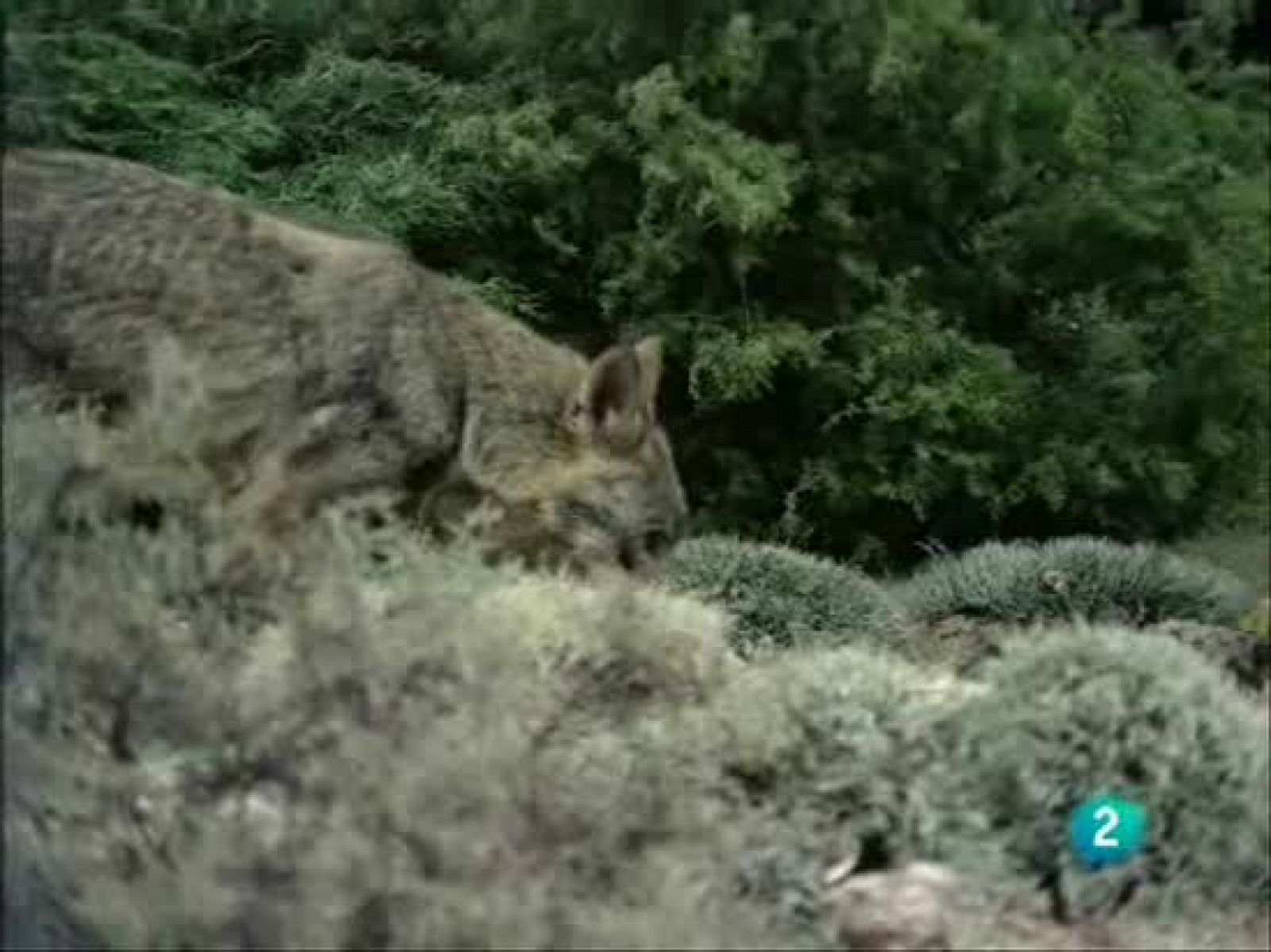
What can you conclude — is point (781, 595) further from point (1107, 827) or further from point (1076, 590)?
point (1107, 827)

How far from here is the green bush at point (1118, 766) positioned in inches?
280

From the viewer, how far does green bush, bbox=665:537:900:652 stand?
10305 millimetres

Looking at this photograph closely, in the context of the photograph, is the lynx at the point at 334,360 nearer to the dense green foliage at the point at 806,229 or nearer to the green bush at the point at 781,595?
the green bush at the point at 781,595

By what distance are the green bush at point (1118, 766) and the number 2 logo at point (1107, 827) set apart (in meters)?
0.10

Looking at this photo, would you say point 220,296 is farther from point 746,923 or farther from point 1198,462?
point 1198,462

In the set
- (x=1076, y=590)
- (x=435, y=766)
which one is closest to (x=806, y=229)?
(x=1076, y=590)

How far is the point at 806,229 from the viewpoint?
15.0 metres

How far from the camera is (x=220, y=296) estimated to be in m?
8.20

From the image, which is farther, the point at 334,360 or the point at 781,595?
the point at 781,595

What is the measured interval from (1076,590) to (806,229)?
4.03 meters

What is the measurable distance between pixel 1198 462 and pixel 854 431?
2.42 meters

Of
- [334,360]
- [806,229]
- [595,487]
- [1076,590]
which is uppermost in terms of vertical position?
[334,360]

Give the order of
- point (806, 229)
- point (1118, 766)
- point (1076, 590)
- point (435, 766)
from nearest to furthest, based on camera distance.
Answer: point (435, 766)
point (1118, 766)
point (1076, 590)
point (806, 229)

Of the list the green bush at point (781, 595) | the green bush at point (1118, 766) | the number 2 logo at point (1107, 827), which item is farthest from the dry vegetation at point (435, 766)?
the green bush at point (781, 595)
